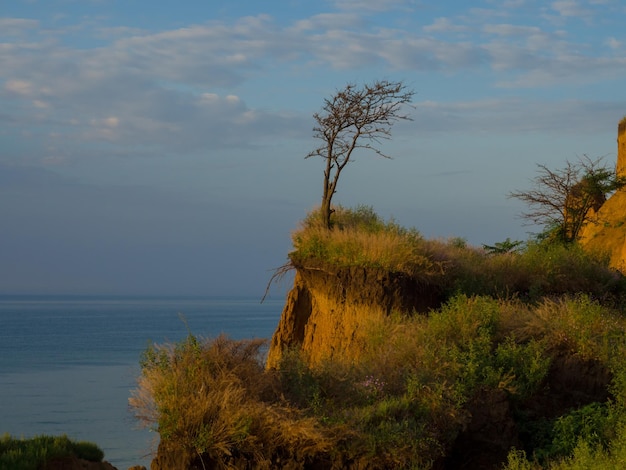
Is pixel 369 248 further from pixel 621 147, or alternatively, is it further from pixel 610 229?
pixel 621 147

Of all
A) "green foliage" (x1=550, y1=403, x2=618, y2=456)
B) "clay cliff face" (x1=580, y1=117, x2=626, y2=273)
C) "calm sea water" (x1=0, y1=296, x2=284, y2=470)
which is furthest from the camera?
"clay cliff face" (x1=580, y1=117, x2=626, y2=273)

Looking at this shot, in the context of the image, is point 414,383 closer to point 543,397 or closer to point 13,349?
point 543,397

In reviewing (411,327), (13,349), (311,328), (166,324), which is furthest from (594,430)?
(166,324)

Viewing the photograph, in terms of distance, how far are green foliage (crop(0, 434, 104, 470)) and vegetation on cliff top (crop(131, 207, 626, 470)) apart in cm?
626

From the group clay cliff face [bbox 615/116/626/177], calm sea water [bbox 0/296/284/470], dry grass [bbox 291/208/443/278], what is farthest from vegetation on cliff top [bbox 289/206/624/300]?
clay cliff face [bbox 615/116/626/177]

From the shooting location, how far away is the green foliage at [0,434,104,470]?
17.8 m

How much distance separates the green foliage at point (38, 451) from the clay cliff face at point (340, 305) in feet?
16.7

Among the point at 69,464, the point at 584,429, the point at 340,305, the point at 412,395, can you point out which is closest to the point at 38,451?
the point at 69,464

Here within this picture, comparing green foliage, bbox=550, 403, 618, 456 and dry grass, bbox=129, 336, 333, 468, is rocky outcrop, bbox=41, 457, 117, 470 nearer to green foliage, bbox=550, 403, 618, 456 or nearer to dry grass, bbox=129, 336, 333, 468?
dry grass, bbox=129, 336, 333, 468

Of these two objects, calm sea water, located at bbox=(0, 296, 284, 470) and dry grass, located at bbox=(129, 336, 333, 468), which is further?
calm sea water, located at bbox=(0, 296, 284, 470)

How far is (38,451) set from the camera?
18.7 metres

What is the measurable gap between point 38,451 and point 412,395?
955 cm

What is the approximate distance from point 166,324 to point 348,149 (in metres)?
98.9

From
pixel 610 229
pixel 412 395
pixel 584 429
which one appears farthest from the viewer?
pixel 610 229
